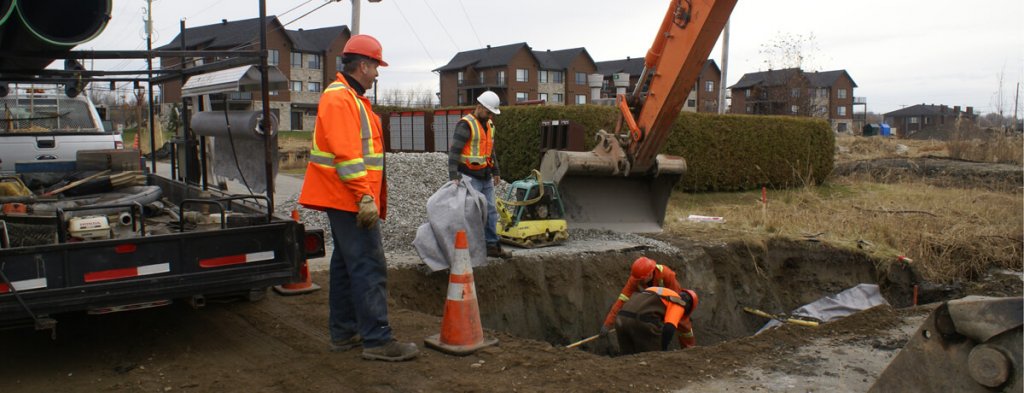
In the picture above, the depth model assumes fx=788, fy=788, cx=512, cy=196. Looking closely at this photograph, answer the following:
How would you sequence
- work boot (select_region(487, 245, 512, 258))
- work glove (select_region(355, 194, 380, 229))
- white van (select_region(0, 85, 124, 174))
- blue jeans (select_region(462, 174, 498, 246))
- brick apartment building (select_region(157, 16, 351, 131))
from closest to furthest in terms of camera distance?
work glove (select_region(355, 194, 380, 229)) → white van (select_region(0, 85, 124, 174)) → blue jeans (select_region(462, 174, 498, 246)) → work boot (select_region(487, 245, 512, 258)) → brick apartment building (select_region(157, 16, 351, 131))

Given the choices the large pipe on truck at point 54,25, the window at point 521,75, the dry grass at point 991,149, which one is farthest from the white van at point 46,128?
the window at point 521,75

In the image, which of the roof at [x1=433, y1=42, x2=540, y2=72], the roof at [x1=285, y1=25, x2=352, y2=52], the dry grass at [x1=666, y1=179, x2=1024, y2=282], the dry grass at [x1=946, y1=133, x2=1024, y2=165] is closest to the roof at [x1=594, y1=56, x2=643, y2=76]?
the roof at [x1=433, y1=42, x2=540, y2=72]

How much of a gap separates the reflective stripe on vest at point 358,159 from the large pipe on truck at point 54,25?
6.26ft

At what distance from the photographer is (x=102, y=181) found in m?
6.45

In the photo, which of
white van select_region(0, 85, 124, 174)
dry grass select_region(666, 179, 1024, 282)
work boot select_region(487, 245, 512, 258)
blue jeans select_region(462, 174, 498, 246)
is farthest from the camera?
dry grass select_region(666, 179, 1024, 282)

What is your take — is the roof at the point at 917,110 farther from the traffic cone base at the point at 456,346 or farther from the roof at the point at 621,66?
the traffic cone base at the point at 456,346

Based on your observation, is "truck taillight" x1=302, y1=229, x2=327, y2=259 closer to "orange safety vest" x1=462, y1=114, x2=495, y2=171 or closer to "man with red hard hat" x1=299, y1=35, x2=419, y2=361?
"man with red hard hat" x1=299, y1=35, x2=419, y2=361

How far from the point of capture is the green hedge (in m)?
17.0

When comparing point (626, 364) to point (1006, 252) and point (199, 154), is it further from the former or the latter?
point (1006, 252)

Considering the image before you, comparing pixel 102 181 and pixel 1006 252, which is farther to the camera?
pixel 1006 252

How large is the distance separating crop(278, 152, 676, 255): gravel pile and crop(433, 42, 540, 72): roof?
47.4 metres

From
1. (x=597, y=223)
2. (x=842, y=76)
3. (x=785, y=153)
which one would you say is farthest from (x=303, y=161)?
(x=842, y=76)

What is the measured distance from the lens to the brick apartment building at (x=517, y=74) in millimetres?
63156

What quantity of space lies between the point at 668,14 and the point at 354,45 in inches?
210
